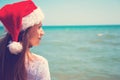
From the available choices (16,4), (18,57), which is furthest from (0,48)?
(16,4)

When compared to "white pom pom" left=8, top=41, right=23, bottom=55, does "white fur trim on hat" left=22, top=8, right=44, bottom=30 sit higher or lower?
higher

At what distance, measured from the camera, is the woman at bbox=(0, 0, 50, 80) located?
1228 millimetres

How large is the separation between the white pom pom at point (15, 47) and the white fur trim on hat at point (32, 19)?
0.27 ft

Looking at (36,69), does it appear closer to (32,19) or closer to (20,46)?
(20,46)

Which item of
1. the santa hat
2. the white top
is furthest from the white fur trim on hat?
the white top

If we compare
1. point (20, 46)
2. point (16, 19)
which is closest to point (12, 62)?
point (20, 46)

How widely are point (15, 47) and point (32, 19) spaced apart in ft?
0.61

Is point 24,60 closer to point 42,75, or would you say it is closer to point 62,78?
point 42,75

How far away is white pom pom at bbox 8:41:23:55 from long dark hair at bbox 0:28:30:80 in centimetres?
2

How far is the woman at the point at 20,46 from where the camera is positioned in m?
1.23

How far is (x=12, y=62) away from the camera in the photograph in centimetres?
126

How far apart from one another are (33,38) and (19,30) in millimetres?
71

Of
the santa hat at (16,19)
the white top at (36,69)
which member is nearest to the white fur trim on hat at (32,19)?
the santa hat at (16,19)

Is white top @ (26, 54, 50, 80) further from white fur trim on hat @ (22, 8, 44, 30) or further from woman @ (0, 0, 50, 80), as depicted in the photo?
white fur trim on hat @ (22, 8, 44, 30)
